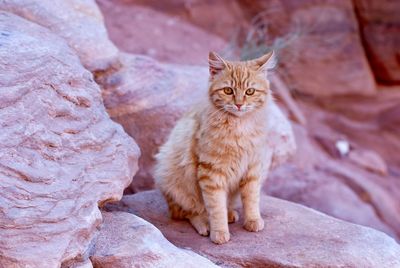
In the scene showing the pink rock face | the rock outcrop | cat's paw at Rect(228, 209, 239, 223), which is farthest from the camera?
the rock outcrop

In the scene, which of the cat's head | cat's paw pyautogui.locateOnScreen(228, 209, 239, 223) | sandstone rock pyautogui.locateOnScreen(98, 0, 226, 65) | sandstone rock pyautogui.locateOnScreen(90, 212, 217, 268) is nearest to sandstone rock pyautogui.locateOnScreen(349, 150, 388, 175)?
sandstone rock pyautogui.locateOnScreen(98, 0, 226, 65)

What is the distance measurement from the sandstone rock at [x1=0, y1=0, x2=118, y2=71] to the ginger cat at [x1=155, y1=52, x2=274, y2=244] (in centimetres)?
114

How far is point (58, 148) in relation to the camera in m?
3.31

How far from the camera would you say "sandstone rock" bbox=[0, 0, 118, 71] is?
4.30m

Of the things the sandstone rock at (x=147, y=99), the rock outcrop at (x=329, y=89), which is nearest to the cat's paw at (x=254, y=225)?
the sandstone rock at (x=147, y=99)

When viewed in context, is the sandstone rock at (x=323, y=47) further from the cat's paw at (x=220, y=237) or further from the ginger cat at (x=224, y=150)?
the cat's paw at (x=220, y=237)

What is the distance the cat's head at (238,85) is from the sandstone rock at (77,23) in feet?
3.97

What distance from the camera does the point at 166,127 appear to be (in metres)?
5.25

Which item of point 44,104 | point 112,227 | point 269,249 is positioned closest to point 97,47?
point 44,104

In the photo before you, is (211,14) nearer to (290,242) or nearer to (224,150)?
(224,150)

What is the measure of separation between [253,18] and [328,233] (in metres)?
4.69

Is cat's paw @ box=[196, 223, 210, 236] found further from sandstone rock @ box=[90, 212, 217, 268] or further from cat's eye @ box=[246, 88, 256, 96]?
cat's eye @ box=[246, 88, 256, 96]

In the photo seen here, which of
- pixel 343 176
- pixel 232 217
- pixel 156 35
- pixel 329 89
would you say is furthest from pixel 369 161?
pixel 232 217

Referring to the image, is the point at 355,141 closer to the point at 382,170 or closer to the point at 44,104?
the point at 382,170
